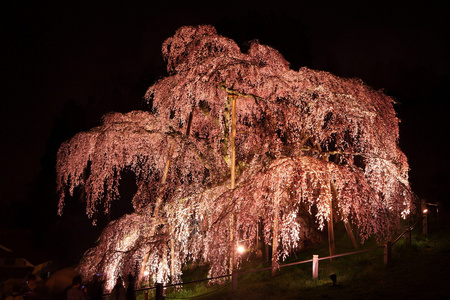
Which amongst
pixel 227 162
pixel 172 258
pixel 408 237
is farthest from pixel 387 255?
pixel 172 258

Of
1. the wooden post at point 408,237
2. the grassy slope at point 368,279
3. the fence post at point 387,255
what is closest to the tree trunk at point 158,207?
the grassy slope at point 368,279

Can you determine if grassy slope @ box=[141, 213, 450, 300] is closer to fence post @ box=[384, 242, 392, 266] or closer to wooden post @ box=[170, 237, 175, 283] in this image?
fence post @ box=[384, 242, 392, 266]

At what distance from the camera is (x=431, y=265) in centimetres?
824

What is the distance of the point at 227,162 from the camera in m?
10.5

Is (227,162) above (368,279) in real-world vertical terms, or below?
above

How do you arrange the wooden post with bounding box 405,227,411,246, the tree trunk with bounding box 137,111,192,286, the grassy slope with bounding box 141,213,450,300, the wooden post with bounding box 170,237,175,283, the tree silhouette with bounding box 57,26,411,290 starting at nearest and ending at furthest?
1. the grassy slope with bounding box 141,213,450,300
2. the tree silhouette with bounding box 57,26,411,290
3. the wooden post with bounding box 170,237,175,283
4. the tree trunk with bounding box 137,111,192,286
5. the wooden post with bounding box 405,227,411,246

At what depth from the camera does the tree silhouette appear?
736cm

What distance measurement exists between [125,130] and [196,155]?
2105 millimetres

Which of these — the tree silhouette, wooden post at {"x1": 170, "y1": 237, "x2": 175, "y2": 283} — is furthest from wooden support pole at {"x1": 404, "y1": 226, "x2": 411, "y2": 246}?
wooden post at {"x1": 170, "y1": 237, "x2": 175, "y2": 283}

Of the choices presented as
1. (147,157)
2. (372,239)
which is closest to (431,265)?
(372,239)

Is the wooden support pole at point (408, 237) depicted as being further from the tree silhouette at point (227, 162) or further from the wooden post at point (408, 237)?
the tree silhouette at point (227, 162)

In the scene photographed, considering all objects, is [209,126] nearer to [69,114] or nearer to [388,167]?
[388,167]

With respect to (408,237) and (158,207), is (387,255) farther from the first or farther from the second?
(158,207)

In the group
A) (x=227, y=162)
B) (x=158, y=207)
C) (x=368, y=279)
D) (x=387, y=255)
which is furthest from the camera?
(x=227, y=162)
